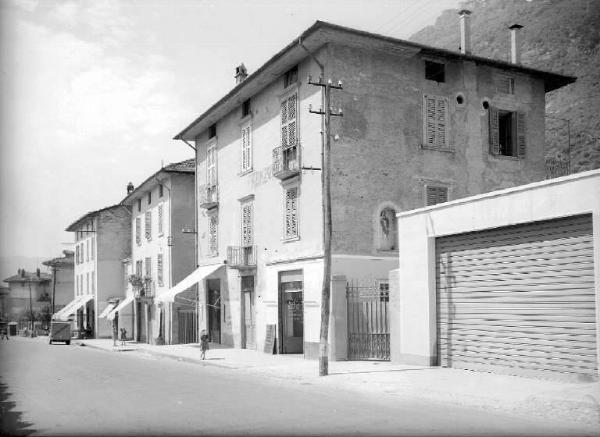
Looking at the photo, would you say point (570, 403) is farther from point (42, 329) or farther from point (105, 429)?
point (42, 329)

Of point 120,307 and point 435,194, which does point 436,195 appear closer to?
point 435,194

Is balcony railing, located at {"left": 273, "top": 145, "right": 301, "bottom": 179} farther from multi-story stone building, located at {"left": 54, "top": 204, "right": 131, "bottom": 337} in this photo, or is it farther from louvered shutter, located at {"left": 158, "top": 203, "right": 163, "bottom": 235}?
multi-story stone building, located at {"left": 54, "top": 204, "right": 131, "bottom": 337}

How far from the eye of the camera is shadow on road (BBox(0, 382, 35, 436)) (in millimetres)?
9273

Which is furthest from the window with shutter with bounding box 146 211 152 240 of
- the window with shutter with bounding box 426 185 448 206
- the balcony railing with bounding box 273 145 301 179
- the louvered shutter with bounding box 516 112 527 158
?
the louvered shutter with bounding box 516 112 527 158

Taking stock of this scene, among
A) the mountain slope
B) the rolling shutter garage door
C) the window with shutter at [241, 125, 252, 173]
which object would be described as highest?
the mountain slope

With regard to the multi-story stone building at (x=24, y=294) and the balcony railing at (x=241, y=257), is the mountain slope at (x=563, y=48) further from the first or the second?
the multi-story stone building at (x=24, y=294)

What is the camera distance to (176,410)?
1098 cm

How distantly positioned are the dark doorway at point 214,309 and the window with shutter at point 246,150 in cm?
591

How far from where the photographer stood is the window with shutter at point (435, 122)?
23.6m

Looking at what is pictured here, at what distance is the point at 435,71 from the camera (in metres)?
24.2

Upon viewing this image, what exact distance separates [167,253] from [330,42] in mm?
19227

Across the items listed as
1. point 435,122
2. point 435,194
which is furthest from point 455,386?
point 435,122

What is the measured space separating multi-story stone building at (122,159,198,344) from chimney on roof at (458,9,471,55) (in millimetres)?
15581

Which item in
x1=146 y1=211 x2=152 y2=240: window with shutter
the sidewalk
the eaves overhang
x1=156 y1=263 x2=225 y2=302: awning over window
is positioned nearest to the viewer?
the sidewalk
